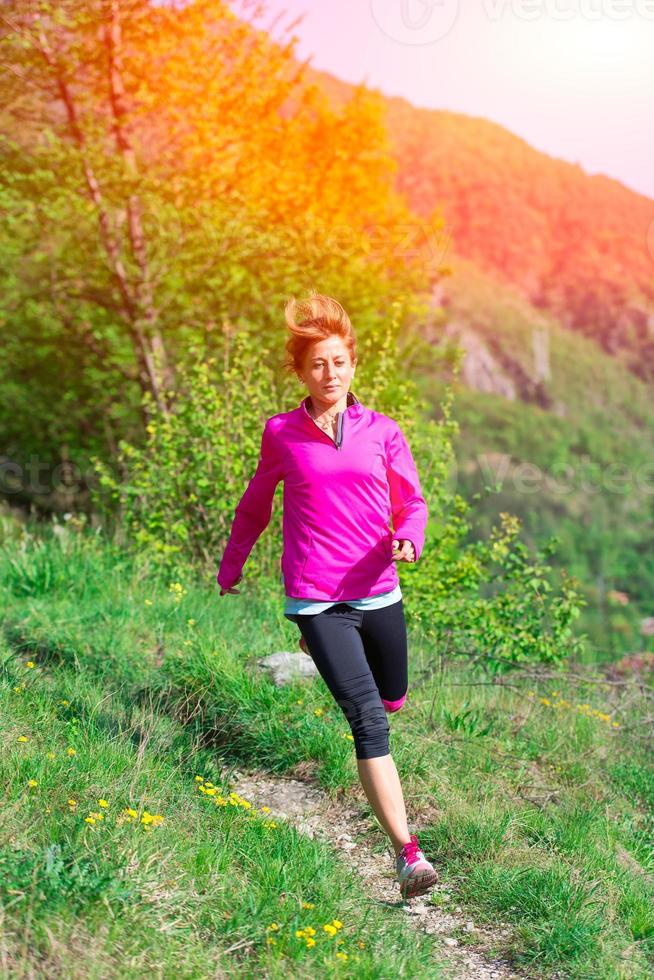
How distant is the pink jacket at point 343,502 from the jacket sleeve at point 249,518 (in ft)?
0.28

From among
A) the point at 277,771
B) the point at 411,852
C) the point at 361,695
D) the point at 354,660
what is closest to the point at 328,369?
the point at 354,660

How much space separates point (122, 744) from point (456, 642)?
2897mm

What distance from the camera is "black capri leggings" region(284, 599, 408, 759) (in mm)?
3104

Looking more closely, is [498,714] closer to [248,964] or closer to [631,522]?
[248,964]

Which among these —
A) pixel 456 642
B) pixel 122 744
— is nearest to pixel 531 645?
pixel 456 642

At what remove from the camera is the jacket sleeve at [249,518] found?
3.39 meters

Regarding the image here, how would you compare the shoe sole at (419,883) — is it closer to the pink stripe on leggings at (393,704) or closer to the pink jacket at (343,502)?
the pink stripe on leggings at (393,704)

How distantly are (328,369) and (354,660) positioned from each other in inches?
37.5

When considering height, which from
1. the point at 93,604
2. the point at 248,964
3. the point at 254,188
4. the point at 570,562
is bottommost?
the point at 570,562

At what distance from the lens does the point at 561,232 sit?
1722 inches

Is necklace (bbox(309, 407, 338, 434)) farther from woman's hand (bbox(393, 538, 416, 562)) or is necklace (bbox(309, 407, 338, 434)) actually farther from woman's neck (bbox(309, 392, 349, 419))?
woman's hand (bbox(393, 538, 416, 562))

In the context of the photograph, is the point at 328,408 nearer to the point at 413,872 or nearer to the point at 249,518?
the point at 249,518

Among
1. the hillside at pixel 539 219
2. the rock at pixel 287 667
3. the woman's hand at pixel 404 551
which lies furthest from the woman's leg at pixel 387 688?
the hillside at pixel 539 219

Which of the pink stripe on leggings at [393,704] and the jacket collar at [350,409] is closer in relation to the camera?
the jacket collar at [350,409]
